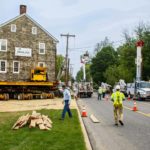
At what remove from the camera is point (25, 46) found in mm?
58812

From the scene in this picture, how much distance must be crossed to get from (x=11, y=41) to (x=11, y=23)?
264 centimetres

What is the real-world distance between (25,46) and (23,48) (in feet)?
1.47

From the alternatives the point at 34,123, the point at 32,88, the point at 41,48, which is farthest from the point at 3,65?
the point at 34,123

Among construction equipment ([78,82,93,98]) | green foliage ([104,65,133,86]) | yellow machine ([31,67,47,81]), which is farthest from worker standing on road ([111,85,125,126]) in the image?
green foliage ([104,65,133,86])

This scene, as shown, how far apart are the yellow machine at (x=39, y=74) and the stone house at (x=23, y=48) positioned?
2338 mm

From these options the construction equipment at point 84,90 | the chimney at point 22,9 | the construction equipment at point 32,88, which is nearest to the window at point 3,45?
the construction equipment at point 32,88

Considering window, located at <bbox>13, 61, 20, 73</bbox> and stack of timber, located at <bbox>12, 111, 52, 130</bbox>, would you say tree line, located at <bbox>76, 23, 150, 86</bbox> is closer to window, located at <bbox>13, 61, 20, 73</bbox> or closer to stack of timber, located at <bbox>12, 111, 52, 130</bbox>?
window, located at <bbox>13, 61, 20, 73</bbox>

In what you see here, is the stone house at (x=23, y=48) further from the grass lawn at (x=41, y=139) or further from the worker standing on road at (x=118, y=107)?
the grass lawn at (x=41, y=139)

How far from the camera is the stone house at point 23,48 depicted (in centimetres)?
5728

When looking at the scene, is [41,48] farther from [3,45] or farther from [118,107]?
[118,107]

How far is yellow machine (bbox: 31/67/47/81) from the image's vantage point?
55.4 meters

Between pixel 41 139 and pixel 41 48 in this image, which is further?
pixel 41 48

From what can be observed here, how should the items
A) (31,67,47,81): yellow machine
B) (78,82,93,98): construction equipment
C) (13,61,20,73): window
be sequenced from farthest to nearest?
(78,82,93,98): construction equipment, (13,61,20,73): window, (31,67,47,81): yellow machine

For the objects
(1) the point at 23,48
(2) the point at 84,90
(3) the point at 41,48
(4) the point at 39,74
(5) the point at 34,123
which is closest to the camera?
(5) the point at 34,123
